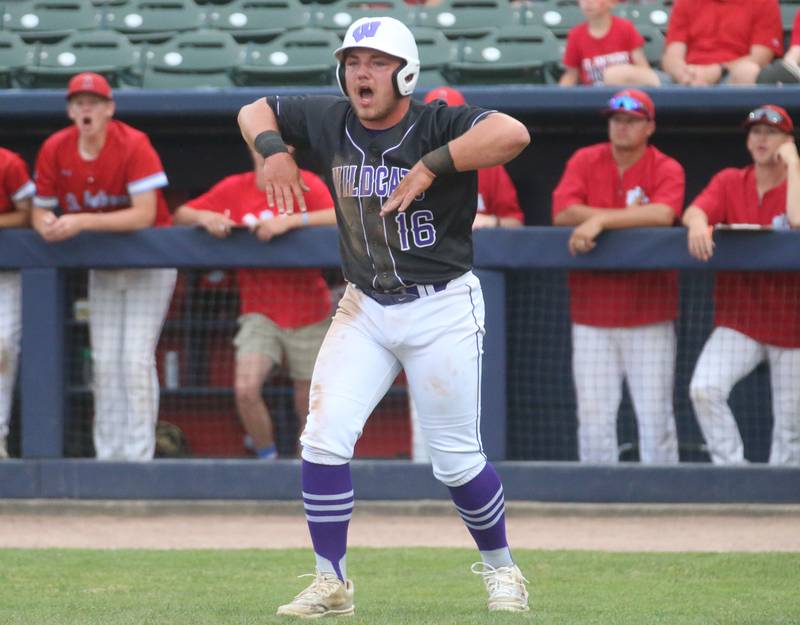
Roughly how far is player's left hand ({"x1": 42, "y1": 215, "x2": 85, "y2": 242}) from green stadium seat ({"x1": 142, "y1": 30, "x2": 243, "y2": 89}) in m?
1.84

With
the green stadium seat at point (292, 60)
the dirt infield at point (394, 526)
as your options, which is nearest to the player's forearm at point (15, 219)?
the dirt infield at point (394, 526)

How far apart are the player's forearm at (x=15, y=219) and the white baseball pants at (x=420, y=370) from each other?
3.06 metres

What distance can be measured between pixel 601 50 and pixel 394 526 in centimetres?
280

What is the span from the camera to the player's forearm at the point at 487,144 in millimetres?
3611

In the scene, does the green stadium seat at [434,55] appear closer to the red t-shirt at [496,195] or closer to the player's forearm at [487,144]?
the red t-shirt at [496,195]

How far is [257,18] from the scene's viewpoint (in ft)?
29.6

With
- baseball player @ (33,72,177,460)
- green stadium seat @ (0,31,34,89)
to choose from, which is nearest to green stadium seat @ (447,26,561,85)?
baseball player @ (33,72,177,460)

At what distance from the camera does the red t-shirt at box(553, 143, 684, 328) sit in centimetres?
622

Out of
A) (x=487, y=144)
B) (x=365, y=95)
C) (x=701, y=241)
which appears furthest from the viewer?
(x=701, y=241)

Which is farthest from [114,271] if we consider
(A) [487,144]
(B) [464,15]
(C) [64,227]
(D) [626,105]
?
(B) [464,15]

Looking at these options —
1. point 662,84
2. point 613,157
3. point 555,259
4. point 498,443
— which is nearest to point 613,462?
point 498,443

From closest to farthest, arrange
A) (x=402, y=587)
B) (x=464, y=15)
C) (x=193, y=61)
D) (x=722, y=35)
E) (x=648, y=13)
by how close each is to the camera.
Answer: (x=402, y=587), (x=722, y=35), (x=193, y=61), (x=648, y=13), (x=464, y=15)

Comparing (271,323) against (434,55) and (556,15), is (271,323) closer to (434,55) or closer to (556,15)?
(434,55)

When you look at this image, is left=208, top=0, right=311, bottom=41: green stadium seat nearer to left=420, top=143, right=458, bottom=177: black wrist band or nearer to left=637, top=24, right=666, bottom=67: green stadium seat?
left=637, top=24, right=666, bottom=67: green stadium seat
